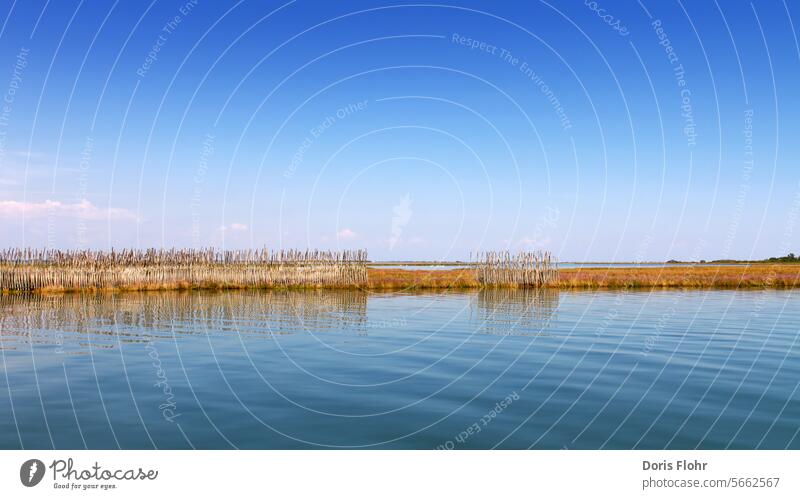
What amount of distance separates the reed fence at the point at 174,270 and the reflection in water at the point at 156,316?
9.45ft

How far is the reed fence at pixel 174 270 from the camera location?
45125 mm

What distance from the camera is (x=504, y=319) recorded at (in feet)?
97.1

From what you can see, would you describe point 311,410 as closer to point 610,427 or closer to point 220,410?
point 220,410

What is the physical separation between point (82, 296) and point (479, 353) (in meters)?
33.6

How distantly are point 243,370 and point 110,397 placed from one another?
159 inches

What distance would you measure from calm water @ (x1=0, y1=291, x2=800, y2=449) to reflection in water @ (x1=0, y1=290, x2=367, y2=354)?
0.22 meters

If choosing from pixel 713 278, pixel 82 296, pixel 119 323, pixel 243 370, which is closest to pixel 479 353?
pixel 243 370
